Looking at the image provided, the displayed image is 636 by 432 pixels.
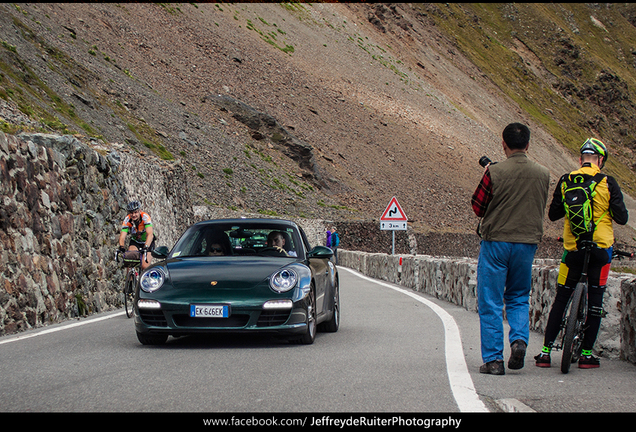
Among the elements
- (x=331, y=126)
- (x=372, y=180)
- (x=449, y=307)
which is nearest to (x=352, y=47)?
(x=331, y=126)

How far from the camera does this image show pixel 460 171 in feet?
248

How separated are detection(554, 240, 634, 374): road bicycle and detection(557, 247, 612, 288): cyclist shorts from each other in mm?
68

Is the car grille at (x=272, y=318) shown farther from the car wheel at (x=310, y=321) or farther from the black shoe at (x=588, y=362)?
the black shoe at (x=588, y=362)

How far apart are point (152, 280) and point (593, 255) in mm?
4217

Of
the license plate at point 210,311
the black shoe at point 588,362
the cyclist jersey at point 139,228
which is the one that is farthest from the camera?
the cyclist jersey at point 139,228

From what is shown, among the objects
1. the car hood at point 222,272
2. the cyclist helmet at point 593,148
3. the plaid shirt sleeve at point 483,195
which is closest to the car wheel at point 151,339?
the car hood at point 222,272

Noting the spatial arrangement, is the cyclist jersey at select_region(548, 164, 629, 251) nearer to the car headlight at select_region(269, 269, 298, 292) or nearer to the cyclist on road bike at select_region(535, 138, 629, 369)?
the cyclist on road bike at select_region(535, 138, 629, 369)

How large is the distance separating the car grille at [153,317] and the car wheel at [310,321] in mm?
1403

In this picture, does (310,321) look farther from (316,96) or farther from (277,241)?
(316,96)

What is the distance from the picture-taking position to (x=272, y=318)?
736 cm

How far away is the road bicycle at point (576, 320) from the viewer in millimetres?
6145

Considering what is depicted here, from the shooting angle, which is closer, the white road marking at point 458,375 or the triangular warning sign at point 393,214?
the white road marking at point 458,375

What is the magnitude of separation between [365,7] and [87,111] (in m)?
68.7

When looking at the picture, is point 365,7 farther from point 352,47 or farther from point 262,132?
point 262,132
